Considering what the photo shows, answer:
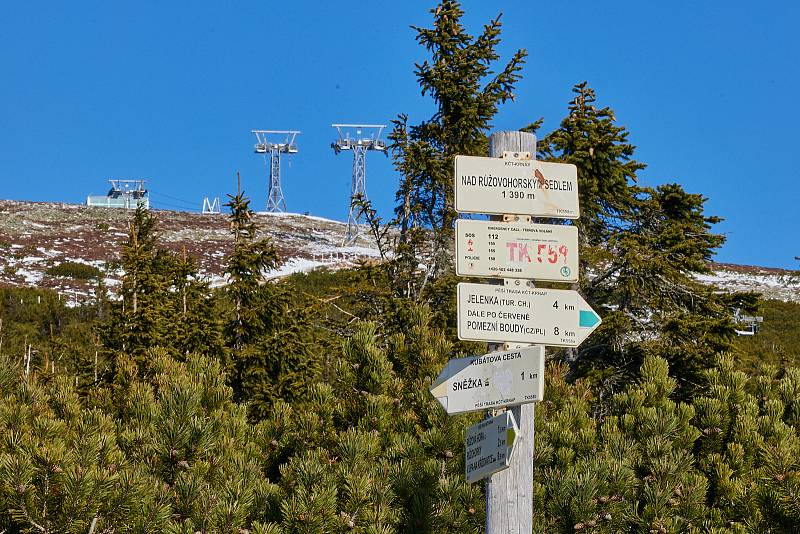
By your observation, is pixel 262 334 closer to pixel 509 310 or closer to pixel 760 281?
pixel 509 310

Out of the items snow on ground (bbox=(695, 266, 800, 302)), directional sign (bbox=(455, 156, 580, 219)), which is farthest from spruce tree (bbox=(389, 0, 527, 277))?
snow on ground (bbox=(695, 266, 800, 302))

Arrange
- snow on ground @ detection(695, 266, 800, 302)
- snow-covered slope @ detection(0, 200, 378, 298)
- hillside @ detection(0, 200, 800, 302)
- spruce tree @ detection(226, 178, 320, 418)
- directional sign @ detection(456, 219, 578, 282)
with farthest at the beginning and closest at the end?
snow on ground @ detection(695, 266, 800, 302) < hillside @ detection(0, 200, 800, 302) < snow-covered slope @ detection(0, 200, 378, 298) < spruce tree @ detection(226, 178, 320, 418) < directional sign @ detection(456, 219, 578, 282)

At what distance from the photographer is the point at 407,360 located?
931 centimetres

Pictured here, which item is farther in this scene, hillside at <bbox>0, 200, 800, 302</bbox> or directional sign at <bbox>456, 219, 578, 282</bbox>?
hillside at <bbox>0, 200, 800, 302</bbox>

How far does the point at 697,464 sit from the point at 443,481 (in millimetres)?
2873

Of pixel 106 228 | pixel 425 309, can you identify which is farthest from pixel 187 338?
pixel 106 228

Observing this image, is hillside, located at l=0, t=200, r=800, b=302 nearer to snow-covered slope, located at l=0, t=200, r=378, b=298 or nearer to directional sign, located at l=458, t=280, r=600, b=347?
snow-covered slope, located at l=0, t=200, r=378, b=298

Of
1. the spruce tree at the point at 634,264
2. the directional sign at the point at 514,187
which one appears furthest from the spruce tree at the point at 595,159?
the directional sign at the point at 514,187

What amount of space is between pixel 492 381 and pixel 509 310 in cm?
35

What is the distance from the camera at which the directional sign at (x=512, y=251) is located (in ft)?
17.1

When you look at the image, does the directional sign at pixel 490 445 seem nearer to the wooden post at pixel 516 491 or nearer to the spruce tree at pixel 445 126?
the wooden post at pixel 516 491

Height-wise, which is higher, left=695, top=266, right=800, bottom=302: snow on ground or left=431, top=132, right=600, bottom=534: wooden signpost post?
left=695, top=266, right=800, bottom=302: snow on ground

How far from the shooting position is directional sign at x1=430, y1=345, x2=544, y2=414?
4.98 m

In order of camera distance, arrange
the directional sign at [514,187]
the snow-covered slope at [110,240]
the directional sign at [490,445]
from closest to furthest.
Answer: the directional sign at [490,445], the directional sign at [514,187], the snow-covered slope at [110,240]
